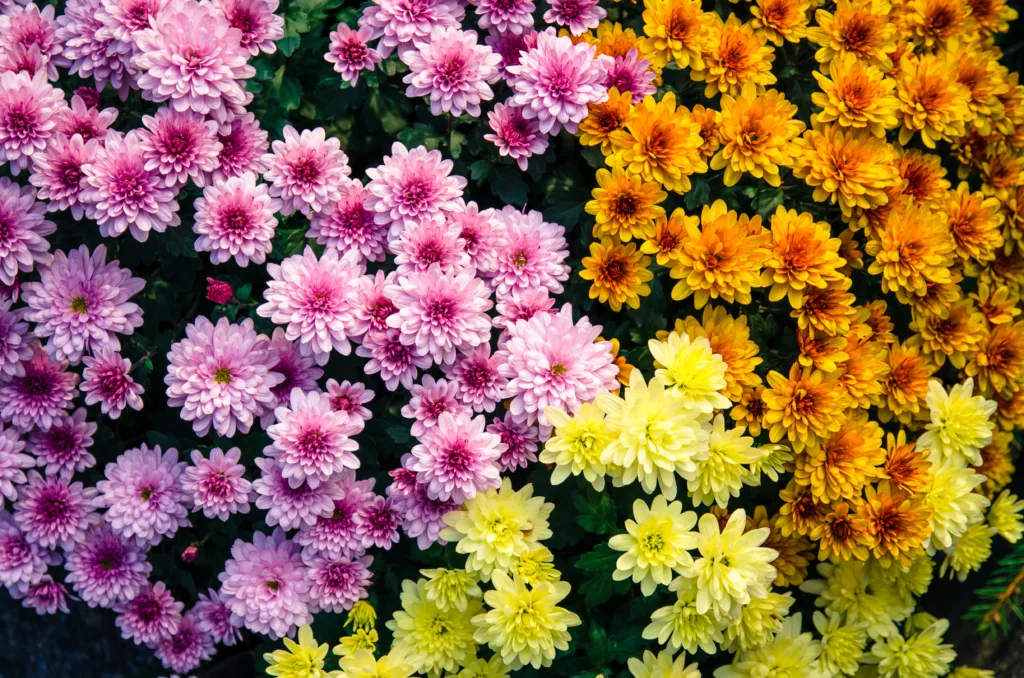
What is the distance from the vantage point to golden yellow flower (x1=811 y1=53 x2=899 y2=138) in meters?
2.22

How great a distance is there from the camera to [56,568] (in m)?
2.51

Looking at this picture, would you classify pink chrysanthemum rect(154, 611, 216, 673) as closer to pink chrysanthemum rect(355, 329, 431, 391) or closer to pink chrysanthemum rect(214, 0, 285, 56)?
pink chrysanthemum rect(355, 329, 431, 391)

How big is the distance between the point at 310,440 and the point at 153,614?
816mm

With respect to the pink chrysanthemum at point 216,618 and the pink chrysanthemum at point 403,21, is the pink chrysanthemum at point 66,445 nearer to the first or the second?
the pink chrysanthemum at point 216,618

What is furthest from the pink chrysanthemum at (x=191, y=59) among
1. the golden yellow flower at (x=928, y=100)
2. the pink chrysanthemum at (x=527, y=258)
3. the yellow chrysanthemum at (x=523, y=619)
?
the golden yellow flower at (x=928, y=100)

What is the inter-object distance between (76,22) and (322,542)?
4.94 ft

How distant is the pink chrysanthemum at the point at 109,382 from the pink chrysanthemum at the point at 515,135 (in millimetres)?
1124

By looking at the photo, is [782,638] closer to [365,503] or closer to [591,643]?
[591,643]

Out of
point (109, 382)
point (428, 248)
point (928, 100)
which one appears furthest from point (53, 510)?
point (928, 100)

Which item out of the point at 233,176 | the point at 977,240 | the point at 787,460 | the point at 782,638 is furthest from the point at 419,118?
the point at 782,638

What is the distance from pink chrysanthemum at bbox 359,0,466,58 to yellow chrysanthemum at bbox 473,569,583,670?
4.56ft

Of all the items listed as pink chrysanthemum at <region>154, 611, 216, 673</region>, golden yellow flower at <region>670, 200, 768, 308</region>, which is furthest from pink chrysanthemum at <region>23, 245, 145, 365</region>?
golden yellow flower at <region>670, 200, 768, 308</region>

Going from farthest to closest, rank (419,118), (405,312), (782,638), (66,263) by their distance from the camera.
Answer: (419,118)
(782,638)
(66,263)
(405,312)

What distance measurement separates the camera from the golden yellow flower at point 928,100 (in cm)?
230
